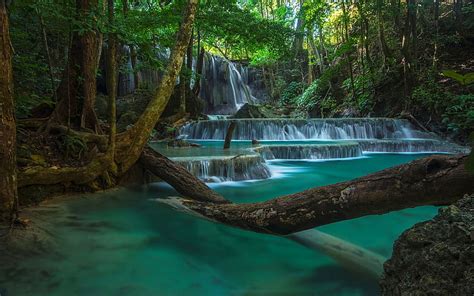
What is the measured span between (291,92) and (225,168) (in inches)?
787

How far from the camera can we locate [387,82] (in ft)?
53.5

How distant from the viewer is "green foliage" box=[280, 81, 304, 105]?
25.6 metres

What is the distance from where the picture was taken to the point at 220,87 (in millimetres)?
22922

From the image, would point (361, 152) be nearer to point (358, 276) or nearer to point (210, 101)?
point (358, 276)

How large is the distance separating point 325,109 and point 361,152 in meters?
8.86

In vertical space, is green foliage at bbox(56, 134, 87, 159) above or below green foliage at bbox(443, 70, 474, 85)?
below

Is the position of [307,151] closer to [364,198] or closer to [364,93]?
[364,198]

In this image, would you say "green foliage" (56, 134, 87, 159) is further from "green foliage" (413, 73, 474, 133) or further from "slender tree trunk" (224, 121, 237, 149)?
"green foliage" (413, 73, 474, 133)

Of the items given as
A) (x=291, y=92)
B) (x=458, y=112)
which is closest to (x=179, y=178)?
(x=458, y=112)

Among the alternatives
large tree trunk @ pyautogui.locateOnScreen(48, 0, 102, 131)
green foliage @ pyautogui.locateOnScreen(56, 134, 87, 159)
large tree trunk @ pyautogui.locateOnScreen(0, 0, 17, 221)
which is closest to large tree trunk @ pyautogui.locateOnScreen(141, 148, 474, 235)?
large tree trunk @ pyautogui.locateOnScreen(0, 0, 17, 221)

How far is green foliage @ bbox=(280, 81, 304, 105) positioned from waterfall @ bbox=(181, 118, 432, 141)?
11089 mm

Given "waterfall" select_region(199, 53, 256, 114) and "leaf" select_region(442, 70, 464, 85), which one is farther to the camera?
"waterfall" select_region(199, 53, 256, 114)

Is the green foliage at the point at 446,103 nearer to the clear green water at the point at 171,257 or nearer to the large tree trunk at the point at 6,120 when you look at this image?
the clear green water at the point at 171,257

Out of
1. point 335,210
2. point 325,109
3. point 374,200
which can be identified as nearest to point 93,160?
point 335,210
